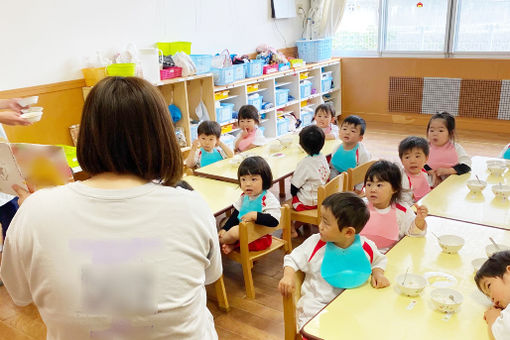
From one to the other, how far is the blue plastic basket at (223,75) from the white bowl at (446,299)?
13.0ft

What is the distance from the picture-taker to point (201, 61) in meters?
4.90

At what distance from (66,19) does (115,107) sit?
3547 mm

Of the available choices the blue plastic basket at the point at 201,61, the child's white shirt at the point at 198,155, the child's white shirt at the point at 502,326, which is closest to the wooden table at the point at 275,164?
the child's white shirt at the point at 198,155

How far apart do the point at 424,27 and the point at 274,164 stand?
4.45m

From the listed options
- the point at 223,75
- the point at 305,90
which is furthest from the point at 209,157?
the point at 305,90

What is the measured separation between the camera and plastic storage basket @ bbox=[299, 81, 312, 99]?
647 cm

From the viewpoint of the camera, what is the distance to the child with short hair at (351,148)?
141 inches

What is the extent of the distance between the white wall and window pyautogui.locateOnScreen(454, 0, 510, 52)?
2964mm

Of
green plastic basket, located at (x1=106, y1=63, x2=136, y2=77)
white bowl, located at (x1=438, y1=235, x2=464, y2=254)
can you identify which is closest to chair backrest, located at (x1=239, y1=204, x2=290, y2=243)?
white bowl, located at (x1=438, y1=235, x2=464, y2=254)

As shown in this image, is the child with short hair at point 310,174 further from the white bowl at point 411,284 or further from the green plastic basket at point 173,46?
the green plastic basket at point 173,46

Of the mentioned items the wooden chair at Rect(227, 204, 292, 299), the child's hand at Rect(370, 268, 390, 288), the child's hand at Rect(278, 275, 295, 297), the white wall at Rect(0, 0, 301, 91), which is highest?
the white wall at Rect(0, 0, 301, 91)

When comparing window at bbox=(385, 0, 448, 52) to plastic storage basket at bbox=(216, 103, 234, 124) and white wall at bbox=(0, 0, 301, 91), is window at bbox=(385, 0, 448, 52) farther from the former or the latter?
plastic storage basket at bbox=(216, 103, 234, 124)

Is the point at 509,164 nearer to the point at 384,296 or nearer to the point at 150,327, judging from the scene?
the point at 384,296

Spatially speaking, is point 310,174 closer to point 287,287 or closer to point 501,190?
point 501,190
